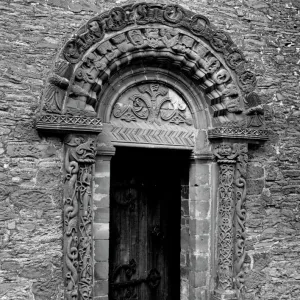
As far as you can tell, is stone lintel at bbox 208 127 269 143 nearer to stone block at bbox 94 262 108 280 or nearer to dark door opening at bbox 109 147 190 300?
dark door opening at bbox 109 147 190 300

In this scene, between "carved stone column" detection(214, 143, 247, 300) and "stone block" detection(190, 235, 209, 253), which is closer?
"carved stone column" detection(214, 143, 247, 300)

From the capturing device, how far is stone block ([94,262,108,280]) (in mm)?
5312

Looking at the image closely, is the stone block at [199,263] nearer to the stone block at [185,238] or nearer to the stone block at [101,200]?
the stone block at [185,238]

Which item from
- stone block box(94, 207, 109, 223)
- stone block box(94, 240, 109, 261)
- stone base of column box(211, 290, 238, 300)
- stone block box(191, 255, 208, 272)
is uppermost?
stone block box(94, 207, 109, 223)

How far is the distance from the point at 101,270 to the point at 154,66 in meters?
2.42

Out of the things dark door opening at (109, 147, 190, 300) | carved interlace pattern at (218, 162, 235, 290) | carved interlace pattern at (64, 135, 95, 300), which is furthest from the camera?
dark door opening at (109, 147, 190, 300)

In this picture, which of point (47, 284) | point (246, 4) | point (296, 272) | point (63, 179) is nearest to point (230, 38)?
point (246, 4)

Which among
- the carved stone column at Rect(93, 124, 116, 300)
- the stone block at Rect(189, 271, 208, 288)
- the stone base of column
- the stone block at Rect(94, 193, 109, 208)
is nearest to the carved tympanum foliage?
the carved stone column at Rect(93, 124, 116, 300)

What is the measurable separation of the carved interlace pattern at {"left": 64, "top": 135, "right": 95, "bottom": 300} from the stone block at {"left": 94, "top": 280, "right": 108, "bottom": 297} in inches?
8.1

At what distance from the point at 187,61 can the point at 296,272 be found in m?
3.02

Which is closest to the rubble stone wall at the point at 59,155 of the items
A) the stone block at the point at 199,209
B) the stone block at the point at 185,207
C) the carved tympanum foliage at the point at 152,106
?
the stone block at the point at 199,209

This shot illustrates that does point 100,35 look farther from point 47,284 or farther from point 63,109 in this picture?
point 47,284

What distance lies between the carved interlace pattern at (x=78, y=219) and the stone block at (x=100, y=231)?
20 cm

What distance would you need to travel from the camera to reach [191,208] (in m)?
6.00
